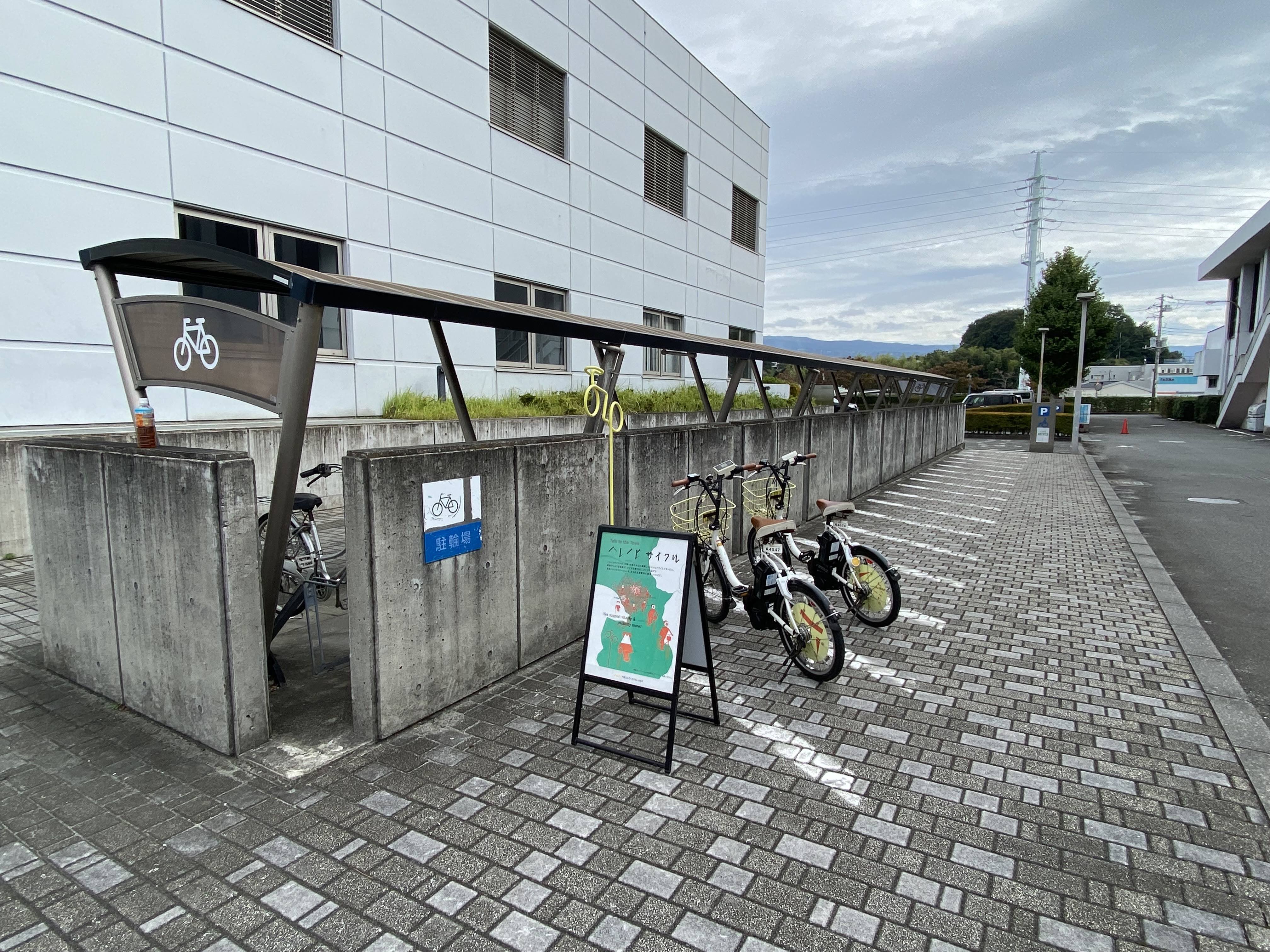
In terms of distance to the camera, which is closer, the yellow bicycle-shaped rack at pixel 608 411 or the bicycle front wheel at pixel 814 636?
the bicycle front wheel at pixel 814 636

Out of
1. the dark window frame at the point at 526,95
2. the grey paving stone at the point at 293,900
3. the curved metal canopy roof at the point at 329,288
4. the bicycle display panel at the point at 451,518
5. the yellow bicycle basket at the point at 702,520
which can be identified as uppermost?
the dark window frame at the point at 526,95

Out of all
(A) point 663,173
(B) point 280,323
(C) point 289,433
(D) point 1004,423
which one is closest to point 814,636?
(C) point 289,433

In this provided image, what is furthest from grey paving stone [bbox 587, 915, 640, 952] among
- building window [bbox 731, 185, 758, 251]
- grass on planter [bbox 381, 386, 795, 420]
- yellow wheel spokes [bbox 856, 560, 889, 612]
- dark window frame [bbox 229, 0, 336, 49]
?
building window [bbox 731, 185, 758, 251]

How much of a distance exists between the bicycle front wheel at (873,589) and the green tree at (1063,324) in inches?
1350

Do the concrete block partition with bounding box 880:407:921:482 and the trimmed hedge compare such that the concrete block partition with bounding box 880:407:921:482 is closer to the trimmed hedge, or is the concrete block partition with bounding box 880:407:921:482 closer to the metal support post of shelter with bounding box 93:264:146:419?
the metal support post of shelter with bounding box 93:264:146:419

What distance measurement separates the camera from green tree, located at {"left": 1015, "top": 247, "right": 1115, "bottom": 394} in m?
34.3

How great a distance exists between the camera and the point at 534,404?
1358cm

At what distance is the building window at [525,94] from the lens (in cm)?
1392

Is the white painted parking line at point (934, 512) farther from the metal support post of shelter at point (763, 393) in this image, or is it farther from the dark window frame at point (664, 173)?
→ the dark window frame at point (664, 173)

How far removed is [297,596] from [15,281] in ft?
20.6

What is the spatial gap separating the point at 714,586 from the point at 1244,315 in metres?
46.4

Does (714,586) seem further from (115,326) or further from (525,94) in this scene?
(525,94)

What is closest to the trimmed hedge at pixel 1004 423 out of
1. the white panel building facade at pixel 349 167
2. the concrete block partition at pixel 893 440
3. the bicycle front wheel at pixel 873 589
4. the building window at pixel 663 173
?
the concrete block partition at pixel 893 440

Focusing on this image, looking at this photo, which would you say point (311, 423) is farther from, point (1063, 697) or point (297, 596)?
point (1063, 697)
